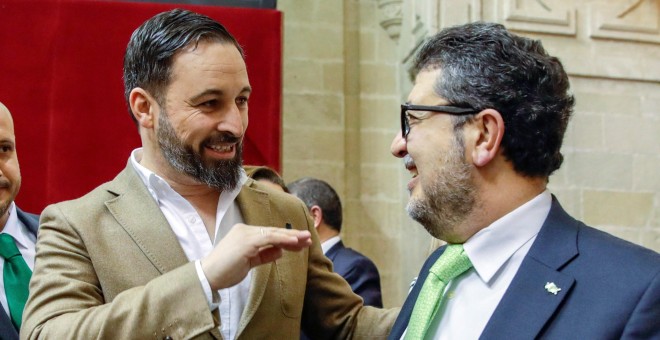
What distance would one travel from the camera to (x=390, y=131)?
708 centimetres

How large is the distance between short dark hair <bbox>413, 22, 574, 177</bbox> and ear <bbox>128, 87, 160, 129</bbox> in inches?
28.4

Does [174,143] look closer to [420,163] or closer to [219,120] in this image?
[219,120]

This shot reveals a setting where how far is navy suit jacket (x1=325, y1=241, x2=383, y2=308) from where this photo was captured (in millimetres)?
4820

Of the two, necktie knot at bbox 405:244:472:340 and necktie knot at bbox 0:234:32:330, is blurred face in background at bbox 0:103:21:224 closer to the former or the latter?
necktie knot at bbox 0:234:32:330

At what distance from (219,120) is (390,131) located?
187 inches

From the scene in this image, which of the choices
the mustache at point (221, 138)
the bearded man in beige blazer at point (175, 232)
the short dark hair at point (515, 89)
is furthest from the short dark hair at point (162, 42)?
the short dark hair at point (515, 89)

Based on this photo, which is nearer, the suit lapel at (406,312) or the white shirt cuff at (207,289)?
the white shirt cuff at (207,289)

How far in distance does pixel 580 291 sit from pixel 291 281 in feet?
2.45

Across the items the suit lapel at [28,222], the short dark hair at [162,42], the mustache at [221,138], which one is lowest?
the suit lapel at [28,222]

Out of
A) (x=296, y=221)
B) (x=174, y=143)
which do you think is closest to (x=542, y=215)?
(x=296, y=221)

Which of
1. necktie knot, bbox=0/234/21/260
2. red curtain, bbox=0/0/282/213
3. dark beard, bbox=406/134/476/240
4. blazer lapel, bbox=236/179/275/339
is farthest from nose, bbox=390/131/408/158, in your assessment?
red curtain, bbox=0/0/282/213

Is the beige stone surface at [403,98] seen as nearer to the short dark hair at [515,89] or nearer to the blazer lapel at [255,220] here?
the blazer lapel at [255,220]

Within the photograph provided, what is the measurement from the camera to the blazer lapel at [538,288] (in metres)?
2.08

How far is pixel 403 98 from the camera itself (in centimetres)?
698
